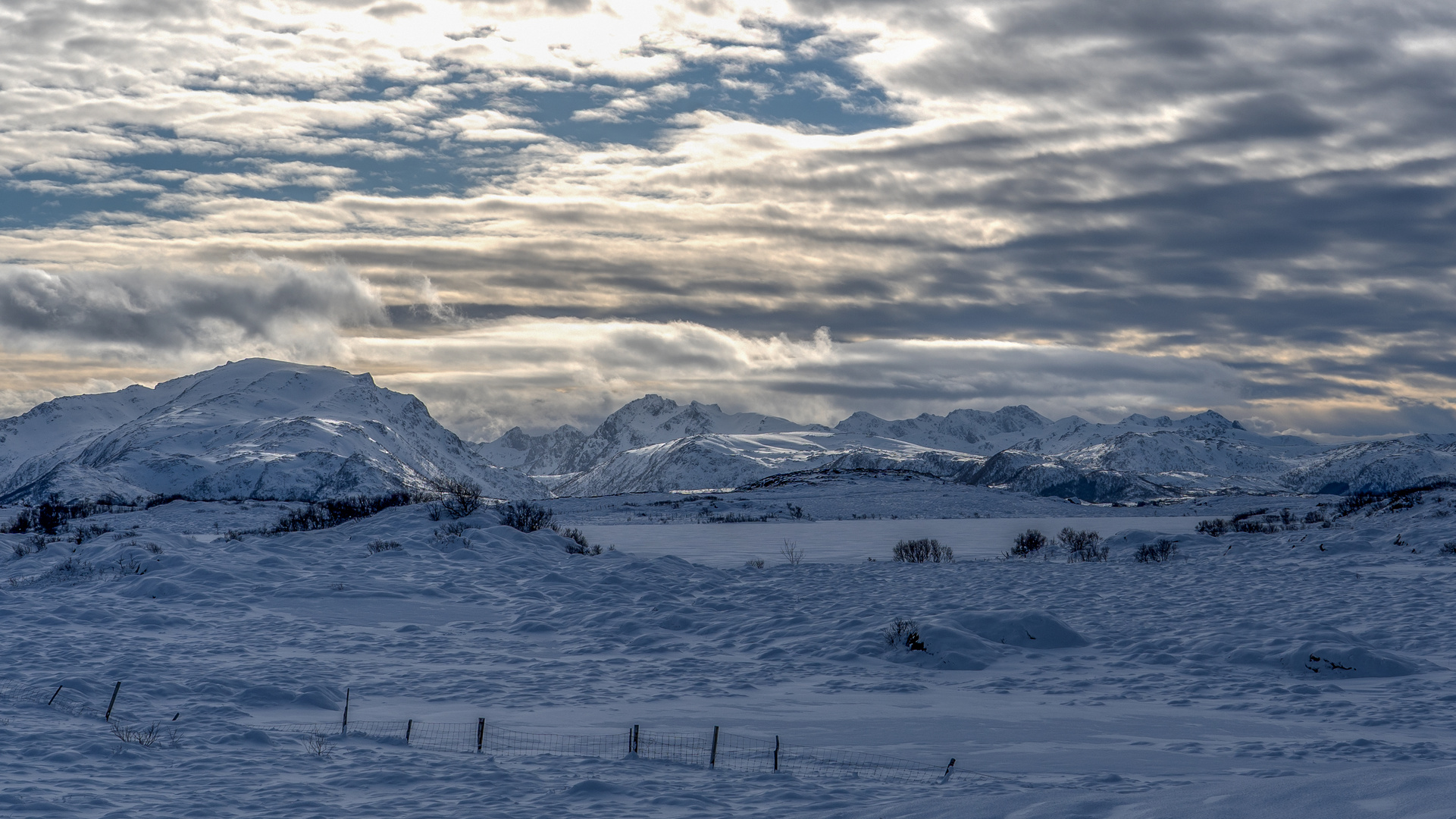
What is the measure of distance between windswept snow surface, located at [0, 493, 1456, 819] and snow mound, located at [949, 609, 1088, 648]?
0.07 metres

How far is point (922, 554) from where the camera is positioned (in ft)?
133

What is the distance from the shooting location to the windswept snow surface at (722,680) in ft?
33.8

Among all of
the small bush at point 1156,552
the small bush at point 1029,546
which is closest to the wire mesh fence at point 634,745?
the small bush at point 1156,552

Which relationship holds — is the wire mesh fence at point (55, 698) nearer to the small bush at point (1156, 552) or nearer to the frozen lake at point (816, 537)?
the frozen lake at point (816, 537)

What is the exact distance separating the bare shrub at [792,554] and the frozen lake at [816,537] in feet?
1.01

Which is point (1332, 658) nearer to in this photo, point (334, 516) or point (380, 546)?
point (380, 546)

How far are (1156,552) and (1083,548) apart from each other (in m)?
3.38

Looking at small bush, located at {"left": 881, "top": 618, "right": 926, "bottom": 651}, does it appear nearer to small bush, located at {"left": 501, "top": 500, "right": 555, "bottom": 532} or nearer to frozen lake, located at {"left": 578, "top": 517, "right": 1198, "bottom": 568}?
frozen lake, located at {"left": 578, "top": 517, "right": 1198, "bottom": 568}

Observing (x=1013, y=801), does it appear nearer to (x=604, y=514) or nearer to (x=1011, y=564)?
(x=1011, y=564)

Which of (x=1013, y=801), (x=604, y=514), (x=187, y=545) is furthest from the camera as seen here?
(x=604, y=514)

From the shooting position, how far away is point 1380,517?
155 ft

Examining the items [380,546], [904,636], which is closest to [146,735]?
[904,636]

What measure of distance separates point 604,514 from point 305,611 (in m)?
80.1

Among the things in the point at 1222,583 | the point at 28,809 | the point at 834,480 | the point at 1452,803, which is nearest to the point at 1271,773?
the point at 1452,803
